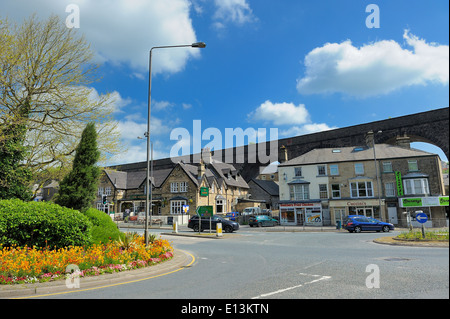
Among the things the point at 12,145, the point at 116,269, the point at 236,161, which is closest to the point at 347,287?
the point at 116,269

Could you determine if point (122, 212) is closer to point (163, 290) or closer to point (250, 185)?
point (250, 185)

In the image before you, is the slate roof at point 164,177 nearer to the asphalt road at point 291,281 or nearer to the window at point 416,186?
the window at point 416,186

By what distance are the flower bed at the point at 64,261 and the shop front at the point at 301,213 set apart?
98.2ft

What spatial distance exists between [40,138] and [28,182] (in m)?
2.74

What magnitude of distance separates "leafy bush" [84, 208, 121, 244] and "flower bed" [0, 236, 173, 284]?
5.94ft

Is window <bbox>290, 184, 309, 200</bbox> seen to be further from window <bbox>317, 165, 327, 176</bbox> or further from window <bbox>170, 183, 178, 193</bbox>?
window <bbox>170, 183, 178, 193</bbox>

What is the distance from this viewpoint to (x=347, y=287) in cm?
677

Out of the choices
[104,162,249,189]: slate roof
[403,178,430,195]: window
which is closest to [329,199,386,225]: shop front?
[403,178,430,195]: window

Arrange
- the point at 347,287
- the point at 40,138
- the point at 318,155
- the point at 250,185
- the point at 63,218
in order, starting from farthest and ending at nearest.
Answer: the point at 250,185, the point at 318,155, the point at 40,138, the point at 63,218, the point at 347,287

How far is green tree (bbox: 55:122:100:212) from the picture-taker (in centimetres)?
1379

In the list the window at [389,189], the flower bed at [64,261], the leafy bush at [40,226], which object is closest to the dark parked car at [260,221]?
the window at [389,189]

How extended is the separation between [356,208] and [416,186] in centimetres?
735

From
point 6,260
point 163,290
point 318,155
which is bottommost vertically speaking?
point 163,290

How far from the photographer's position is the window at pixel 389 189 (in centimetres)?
3534
